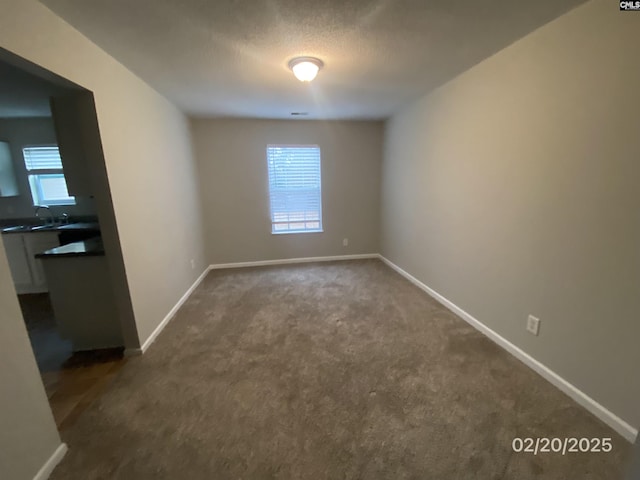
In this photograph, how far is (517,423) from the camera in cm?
162

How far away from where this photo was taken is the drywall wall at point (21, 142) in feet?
12.7

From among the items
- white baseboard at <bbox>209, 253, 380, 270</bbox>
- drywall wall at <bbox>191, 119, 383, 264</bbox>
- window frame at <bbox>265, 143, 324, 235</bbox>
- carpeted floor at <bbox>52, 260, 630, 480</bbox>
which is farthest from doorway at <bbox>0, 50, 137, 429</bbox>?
window frame at <bbox>265, 143, 324, 235</bbox>

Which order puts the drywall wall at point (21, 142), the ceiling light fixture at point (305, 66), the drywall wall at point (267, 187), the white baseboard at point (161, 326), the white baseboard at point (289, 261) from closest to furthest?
the ceiling light fixture at point (305, 66) → the white baseboard at point (161, 326) → the drywall wall at point (21, 142) → the drywall wall at point (267, 187) → the white baseboard at point (289, 261)

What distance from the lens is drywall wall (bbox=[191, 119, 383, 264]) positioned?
4328 mm

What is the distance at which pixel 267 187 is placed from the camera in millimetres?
4559

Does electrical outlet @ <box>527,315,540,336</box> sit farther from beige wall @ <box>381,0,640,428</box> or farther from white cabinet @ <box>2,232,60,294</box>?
white cabinet @ <box>2,232,60,294</box>

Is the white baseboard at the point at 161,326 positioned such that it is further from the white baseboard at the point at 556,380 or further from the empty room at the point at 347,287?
the white baseboard at the point at 556,380

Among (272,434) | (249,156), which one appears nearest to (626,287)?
(272,434)

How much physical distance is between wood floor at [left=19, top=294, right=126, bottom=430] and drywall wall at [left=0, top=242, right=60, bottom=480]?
43 cm

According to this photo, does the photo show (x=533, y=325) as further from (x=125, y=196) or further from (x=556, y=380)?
(x=125, y=196)

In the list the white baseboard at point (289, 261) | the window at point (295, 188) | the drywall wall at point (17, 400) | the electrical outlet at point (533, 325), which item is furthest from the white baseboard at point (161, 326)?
the electrical outlet at point (533, 325)

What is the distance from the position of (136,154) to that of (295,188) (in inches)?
99.8

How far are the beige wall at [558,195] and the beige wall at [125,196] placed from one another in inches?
117

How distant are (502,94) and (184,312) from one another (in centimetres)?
364
